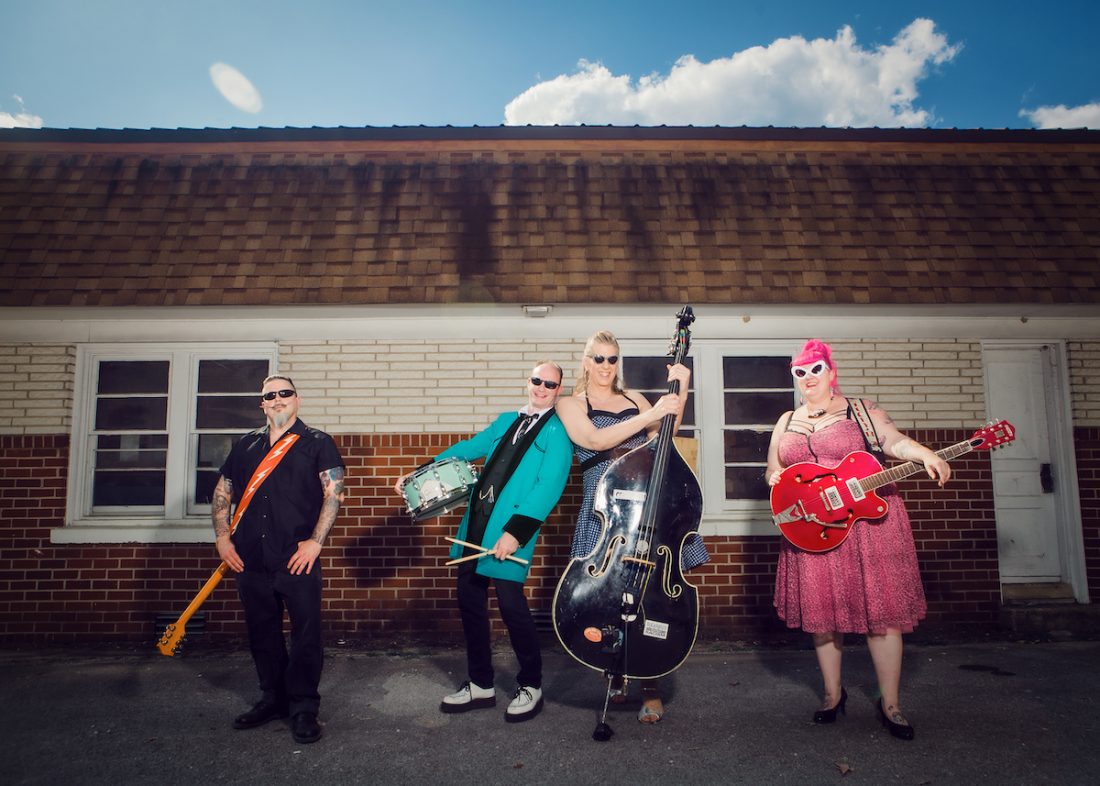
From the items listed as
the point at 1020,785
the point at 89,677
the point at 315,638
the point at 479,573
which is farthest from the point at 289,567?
the point at 1020,785

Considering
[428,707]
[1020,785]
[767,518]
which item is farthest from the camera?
[767,518]

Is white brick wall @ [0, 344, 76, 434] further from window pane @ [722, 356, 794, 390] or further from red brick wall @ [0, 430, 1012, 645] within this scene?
window pane @ [722, 356, 794, 390]

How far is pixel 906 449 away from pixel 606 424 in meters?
1.44

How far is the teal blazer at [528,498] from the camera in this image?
354cm

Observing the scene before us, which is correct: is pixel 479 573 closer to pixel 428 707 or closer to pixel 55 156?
pixel 428 707

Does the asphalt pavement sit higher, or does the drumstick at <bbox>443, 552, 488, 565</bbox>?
the drumstick at <bbox>443, 552, 488, 565</bbox>

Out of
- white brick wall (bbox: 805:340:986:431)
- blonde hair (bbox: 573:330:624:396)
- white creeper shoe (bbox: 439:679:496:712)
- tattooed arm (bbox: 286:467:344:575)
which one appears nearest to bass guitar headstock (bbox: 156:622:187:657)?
tattooed arm (bbox: 286:467:344:575)

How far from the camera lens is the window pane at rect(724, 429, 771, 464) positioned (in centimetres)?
580

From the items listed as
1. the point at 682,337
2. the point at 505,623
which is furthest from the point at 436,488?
the point at 682,337

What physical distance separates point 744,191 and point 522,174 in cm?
197

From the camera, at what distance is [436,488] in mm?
3674

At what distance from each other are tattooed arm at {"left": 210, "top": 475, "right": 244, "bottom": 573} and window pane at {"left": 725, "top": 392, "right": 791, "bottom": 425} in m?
3.88

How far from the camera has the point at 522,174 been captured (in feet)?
20.3

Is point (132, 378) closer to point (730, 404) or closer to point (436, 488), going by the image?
point (436, 488)
